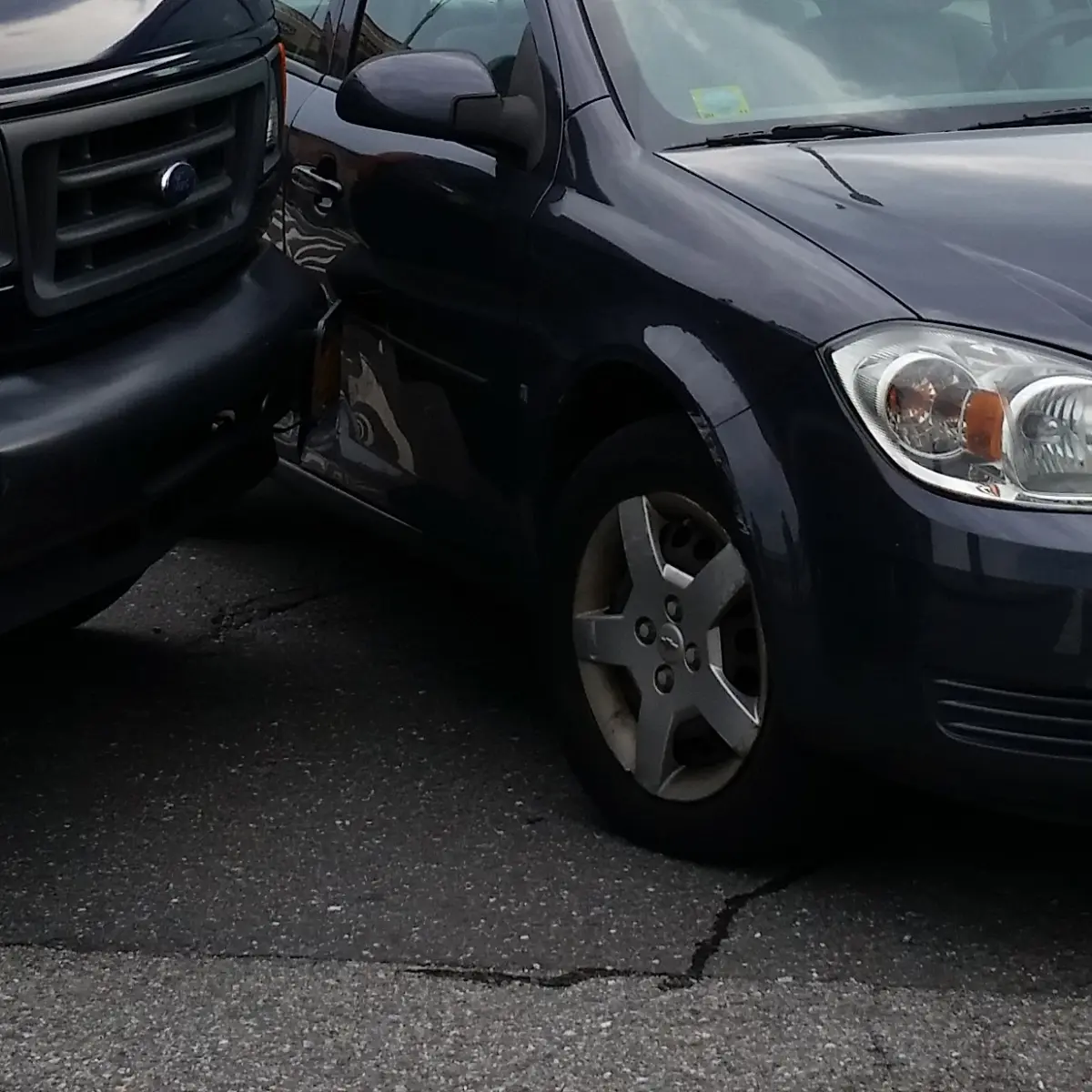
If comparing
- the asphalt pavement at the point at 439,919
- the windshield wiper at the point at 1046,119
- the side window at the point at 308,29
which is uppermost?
the windshield wiper at the point at 1046,119

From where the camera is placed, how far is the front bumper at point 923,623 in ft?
9.16

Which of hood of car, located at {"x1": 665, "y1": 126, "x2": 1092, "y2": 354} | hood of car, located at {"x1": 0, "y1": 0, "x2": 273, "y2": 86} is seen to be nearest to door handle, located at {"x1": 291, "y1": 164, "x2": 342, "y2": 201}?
hood of car, located at {"x1": 0, "y1": 0, "x2": 273, "y2": 86}

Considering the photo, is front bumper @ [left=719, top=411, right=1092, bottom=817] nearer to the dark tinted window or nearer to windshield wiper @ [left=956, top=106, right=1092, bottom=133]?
windshield wiper @ [left=956, top=106, right=1092, bottom=133]

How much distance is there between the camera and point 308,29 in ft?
16.2

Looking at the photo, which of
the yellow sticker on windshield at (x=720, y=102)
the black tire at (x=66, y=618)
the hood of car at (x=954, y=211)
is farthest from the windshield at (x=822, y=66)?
the black tire at (x=66, y=618)

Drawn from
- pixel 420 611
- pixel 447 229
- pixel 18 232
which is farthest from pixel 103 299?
pixel 420 611

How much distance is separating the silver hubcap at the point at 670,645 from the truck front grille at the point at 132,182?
0.89 meters

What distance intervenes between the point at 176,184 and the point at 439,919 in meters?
1.28

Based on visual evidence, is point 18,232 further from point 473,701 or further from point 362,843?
point 473,701

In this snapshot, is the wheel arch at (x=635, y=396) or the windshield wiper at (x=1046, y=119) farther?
the windshield wiper at (x=1046, y=119)

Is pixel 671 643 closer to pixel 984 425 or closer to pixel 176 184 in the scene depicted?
pixel 984 425

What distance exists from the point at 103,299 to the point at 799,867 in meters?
1.46

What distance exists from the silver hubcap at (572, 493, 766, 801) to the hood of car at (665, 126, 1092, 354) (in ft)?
1.61

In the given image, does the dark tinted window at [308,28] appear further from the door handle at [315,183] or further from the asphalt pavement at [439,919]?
the asphalt pavement at [439,919]
